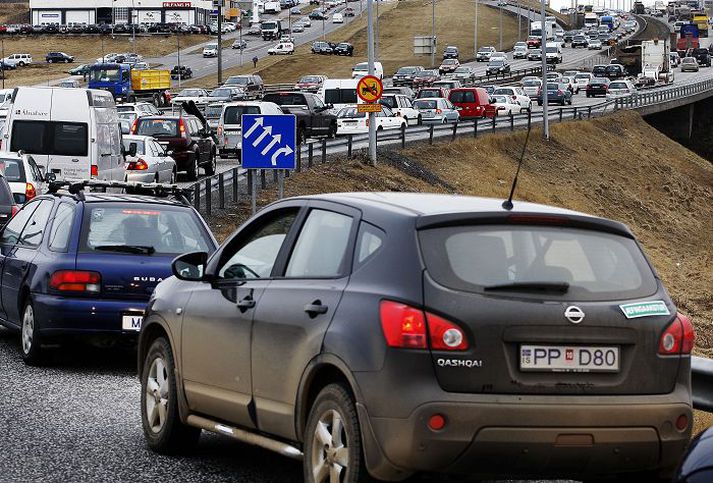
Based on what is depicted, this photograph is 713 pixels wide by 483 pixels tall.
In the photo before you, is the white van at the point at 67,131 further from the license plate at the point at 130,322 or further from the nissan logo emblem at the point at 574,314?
the nissan logo emblem at the point at 574,314

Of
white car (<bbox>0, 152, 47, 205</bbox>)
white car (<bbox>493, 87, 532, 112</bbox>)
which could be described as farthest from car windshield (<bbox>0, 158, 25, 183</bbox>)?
white car (<bbox>493, 87, 532, 112</bbox>)

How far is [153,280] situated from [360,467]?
618 centimetres

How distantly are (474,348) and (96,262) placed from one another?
6.65 metres

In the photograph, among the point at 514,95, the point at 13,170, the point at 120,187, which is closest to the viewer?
the point at 120,187

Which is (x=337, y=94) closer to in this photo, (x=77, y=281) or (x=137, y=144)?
(x=137, y=144)

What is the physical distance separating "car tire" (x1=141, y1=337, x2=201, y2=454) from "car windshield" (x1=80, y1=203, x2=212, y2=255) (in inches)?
138

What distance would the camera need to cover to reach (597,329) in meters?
6.54

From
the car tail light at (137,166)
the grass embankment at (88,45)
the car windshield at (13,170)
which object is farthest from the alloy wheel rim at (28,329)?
the grass embankment at (88,45)

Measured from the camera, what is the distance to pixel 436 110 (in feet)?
213

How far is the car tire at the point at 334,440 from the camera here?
6512mm

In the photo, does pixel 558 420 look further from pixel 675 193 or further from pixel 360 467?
pixel 675 193

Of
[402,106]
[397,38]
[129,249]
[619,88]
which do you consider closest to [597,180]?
[402,106]

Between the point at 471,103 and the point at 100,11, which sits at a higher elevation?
the point at 100,11

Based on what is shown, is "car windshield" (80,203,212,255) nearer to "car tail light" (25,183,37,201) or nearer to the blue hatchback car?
the blue hatchback car
